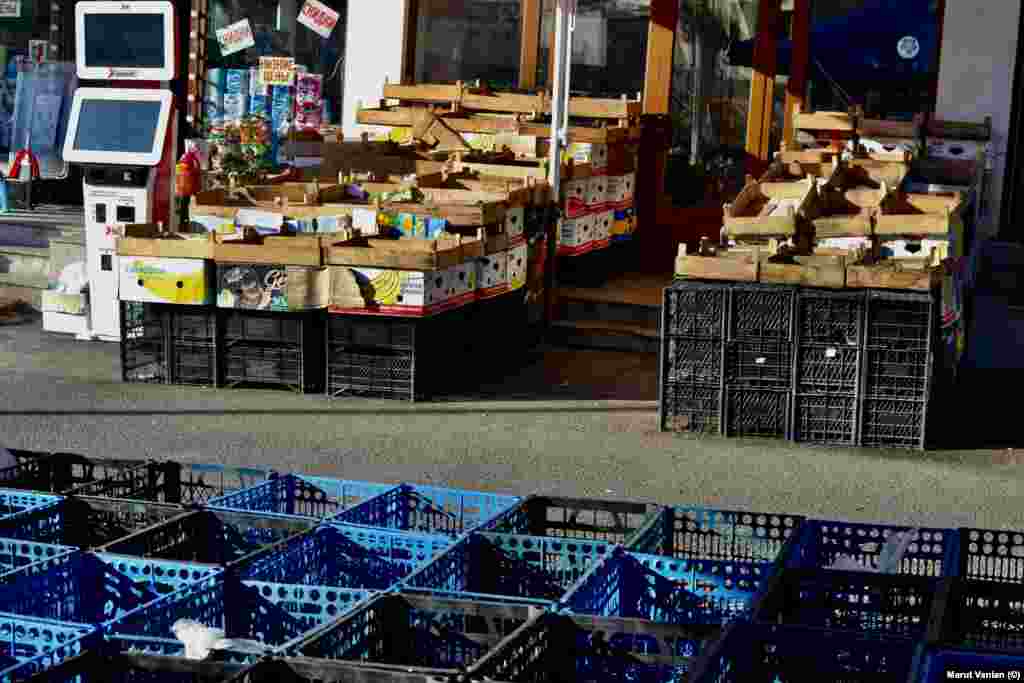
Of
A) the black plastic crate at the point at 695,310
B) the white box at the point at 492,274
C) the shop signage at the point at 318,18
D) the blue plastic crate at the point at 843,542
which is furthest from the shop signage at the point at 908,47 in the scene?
the blue plastic crate at the point at 843,542

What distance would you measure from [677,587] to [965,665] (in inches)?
60.8

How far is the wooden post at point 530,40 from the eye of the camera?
58.6 feet

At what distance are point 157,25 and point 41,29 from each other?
10424 millimetres

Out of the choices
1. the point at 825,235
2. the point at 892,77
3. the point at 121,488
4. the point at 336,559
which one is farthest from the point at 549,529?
the point at 892,77

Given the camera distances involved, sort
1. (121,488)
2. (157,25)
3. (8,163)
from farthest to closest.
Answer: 1. (8,163)
2. (157,25)
3. (121,488)

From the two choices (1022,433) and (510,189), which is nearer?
(1022,433)

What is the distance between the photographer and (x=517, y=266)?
43.9 feet

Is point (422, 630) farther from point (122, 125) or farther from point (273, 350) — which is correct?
point (122, 125)

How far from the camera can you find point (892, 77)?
1680 centimetres

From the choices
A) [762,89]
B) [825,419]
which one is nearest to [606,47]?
[762,89]

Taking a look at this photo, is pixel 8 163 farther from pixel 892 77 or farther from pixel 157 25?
pixel 892 77

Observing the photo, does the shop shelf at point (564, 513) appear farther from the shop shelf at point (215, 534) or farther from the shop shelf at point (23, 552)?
the shop shelf at point (23, 552)

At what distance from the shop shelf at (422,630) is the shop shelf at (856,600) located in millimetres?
919

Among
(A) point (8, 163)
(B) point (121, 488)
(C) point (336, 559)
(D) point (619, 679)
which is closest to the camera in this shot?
(D) point (619, 679)
